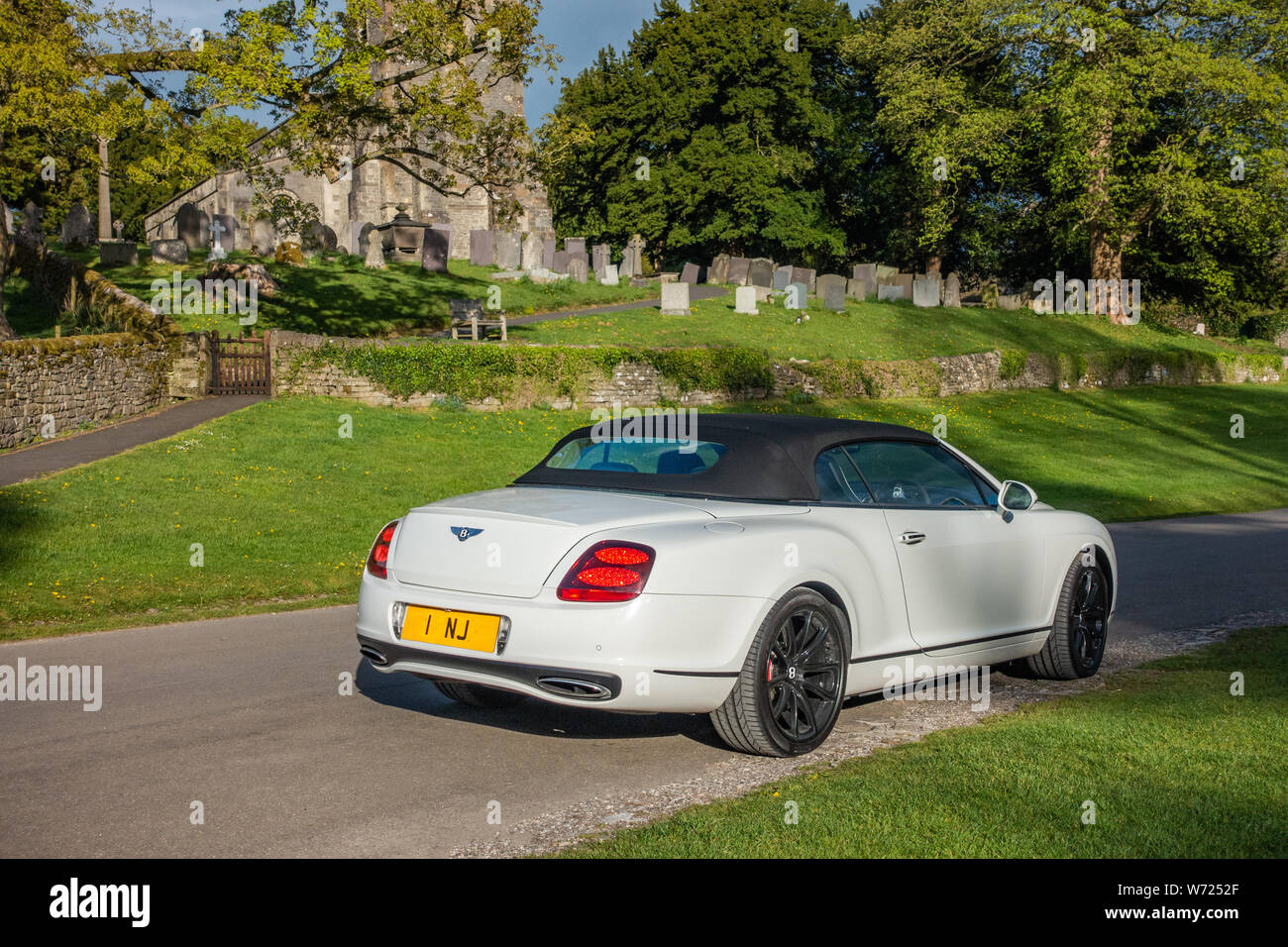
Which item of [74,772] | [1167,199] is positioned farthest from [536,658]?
[1167,199]

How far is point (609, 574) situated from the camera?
4.93 metres

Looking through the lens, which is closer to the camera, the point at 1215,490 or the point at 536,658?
the point at 536,658

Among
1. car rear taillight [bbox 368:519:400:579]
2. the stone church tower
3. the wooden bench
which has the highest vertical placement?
the stone church tower

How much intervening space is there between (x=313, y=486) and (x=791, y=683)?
11703 millimetres

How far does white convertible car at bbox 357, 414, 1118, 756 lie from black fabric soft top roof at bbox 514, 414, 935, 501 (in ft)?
0.04

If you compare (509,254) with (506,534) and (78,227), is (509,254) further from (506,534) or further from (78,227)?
(506,534)

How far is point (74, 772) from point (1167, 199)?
1709 inches

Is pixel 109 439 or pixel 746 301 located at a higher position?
pixel 746 301

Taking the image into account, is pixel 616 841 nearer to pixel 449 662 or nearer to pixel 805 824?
pixel 805 824

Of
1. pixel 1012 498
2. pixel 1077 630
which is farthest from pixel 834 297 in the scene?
pixel 1012 498

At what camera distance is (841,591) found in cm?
557

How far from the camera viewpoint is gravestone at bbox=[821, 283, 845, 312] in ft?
125

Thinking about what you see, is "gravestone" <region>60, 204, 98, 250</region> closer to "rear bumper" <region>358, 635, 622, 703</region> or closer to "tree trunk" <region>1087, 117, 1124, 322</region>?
"tree trunk" <region>1087, 117, 1124, 322</region>

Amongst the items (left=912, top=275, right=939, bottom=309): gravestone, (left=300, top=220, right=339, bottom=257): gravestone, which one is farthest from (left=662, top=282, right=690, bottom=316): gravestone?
(left=300, top=220, right=339, bottom=257): gravestone
